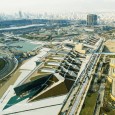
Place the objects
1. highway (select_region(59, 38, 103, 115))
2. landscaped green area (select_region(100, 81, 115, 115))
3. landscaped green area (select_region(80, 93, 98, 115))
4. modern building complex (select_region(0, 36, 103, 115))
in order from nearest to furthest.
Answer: landscaped green area (select_region(100, 81, 115, 115)) → landscaped green area (select_region(80, 93, 98, 115)) → highway (select_region(59, 38, 103, 115)) → modern building complex (select_region(0, 36, 103, 115))

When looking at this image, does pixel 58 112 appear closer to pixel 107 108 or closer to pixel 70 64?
pixel 107 108

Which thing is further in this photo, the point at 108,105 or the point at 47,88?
the point at 47,88

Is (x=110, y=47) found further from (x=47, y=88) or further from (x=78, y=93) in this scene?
(x=47, y=88)

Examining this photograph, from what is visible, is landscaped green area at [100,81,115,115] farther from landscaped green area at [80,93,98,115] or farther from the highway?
the highway

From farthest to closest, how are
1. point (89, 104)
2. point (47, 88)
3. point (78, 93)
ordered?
point (47, 88) < point (78, 93) < point (89, 104)

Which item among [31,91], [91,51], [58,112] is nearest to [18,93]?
[31,91]

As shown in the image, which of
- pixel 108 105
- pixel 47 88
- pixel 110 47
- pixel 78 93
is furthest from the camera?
pixel 110 47

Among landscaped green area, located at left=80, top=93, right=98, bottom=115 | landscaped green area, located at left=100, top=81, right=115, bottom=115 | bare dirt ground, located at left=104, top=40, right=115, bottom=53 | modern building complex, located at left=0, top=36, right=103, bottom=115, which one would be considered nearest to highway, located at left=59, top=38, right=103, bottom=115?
modern building complex, located at left=0, top=36, right=103, bottom=115

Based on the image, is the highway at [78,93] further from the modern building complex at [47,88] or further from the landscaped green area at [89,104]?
the landscaped green area at [89,104]

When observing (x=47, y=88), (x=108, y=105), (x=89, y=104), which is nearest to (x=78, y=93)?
(x=89, y=104)
